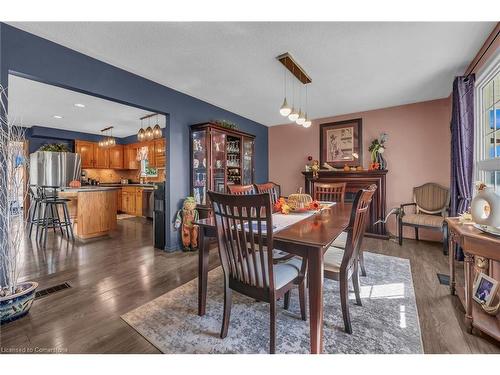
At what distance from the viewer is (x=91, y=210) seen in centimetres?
391

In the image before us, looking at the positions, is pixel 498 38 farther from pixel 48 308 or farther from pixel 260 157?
pixel 48 308

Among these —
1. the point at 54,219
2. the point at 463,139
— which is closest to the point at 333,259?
the point at 463,139

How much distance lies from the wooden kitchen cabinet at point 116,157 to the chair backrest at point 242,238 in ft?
21.5

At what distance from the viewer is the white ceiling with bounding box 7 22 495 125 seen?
1.89 metres

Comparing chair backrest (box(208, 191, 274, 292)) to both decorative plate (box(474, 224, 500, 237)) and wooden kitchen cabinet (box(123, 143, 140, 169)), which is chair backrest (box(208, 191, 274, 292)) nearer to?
decorative plate (box(474, 224, 500, 237))

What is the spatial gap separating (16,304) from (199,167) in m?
2.41

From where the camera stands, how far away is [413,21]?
179 centimetres

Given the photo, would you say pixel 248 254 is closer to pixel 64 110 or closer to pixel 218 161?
pixel 218 161

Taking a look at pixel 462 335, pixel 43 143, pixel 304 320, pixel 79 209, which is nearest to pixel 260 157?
pixel 79 209

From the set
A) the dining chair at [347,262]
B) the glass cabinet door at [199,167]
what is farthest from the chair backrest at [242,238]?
the glass cabinet door at [199,167]

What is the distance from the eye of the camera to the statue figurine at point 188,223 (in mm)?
3250

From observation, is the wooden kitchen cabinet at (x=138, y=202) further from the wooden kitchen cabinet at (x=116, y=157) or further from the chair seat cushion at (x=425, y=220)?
the chair seat cushion at (x=425, y=220)

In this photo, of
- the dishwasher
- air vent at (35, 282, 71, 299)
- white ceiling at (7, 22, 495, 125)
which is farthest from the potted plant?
the dishwasher
